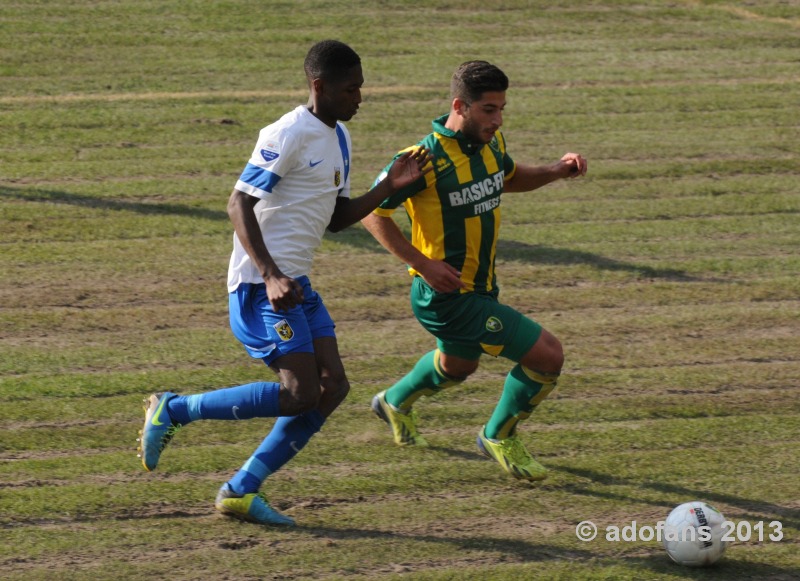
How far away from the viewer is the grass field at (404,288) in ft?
18.4

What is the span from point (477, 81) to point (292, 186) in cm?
107

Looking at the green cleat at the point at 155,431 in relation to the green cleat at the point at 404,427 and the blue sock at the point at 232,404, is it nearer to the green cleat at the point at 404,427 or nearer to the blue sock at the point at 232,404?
the blue sock at the point at 232,404

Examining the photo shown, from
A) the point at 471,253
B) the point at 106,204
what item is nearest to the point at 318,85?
the point at 471,253

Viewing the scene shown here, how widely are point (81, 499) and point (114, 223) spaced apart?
4529 millimetres

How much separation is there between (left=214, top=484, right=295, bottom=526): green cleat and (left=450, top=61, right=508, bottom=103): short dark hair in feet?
6.97

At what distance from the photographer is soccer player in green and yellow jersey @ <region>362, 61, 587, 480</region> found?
586 centimetres

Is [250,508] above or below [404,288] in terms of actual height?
below

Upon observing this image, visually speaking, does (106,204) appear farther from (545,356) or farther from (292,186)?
(545,356)

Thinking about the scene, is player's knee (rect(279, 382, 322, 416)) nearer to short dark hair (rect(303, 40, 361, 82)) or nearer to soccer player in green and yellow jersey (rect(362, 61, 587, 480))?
soccer player in green and yellow jersey (rect(362, 61, 587, 480))

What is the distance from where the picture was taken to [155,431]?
565cm

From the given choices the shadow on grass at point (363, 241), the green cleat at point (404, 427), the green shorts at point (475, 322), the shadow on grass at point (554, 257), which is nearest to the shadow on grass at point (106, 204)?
the shadow on grass at point (363, 241)

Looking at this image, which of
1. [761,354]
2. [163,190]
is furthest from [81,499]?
[163,190]

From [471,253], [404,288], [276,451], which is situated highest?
[471,253]

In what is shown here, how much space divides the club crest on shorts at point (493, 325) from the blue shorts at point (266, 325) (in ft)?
3.00
